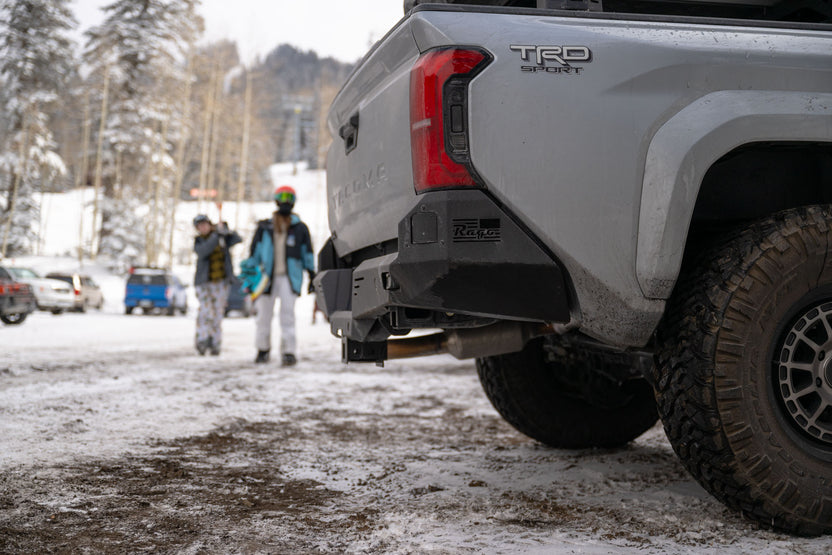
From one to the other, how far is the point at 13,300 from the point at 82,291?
26.2 feet

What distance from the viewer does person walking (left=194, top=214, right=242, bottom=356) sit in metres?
9.06

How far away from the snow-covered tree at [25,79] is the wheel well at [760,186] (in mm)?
38860

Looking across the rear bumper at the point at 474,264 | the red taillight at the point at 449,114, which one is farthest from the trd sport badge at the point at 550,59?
the rear bumper at the point at 474,264

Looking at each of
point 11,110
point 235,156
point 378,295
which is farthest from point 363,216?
point 235,156

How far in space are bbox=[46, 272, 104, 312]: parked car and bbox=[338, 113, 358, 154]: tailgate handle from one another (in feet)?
68.1

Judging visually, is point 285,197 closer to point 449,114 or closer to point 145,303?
point 449,114

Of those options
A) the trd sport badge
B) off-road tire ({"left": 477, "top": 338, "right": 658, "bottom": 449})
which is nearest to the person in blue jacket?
off-road tire ({"left": 477, "top": 338, "right": 658, "bottom": 449})

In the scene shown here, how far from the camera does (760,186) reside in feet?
8.82

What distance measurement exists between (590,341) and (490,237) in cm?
90

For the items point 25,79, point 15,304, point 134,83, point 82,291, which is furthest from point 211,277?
point 25,79

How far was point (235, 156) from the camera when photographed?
49.6 meters

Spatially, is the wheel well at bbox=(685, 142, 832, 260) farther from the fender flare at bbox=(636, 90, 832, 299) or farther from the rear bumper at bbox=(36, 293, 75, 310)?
the rear bumper at bbox=(36, 293, 75, 310)

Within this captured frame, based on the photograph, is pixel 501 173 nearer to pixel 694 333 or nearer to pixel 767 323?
pixel 694 333

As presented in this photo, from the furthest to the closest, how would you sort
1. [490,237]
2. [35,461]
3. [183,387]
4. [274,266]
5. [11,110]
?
1. [11,110]
2. [274,266]
3. [183,387]
4. [35,461]
5. [490,237]
